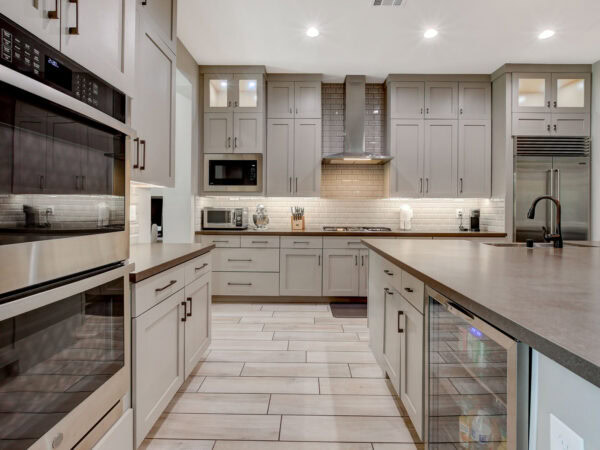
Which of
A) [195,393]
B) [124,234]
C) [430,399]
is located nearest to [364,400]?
[430,399]

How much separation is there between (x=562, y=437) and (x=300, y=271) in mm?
3769

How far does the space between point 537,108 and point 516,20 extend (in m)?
1.40

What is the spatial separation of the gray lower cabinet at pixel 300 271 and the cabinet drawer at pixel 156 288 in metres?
2.35

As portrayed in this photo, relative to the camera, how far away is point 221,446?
67.2 inches

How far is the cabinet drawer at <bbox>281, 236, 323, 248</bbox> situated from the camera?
4.35 meters

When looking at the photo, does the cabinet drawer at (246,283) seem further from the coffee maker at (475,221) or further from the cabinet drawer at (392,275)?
the coffee maker at (475,221)

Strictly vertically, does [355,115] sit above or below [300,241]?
above

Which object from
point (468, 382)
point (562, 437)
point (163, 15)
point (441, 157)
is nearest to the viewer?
point (562, 437)

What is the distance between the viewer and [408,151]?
4.57 metres

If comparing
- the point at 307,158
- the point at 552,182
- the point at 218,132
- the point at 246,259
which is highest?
the point at 218,132

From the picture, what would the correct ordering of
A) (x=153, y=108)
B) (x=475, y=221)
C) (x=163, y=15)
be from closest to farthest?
(x=153, y=108) → (x=163, y=15) → (x=475, y=221)

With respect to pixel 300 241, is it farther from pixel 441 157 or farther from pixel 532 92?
pixel 532 92

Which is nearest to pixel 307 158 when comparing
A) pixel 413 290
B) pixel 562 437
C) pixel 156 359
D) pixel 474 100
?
pixel 474 100

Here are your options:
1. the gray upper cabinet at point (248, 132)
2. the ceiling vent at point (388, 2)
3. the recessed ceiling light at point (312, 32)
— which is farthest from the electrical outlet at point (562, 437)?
the gray upper cabinet at point (248, 132)
